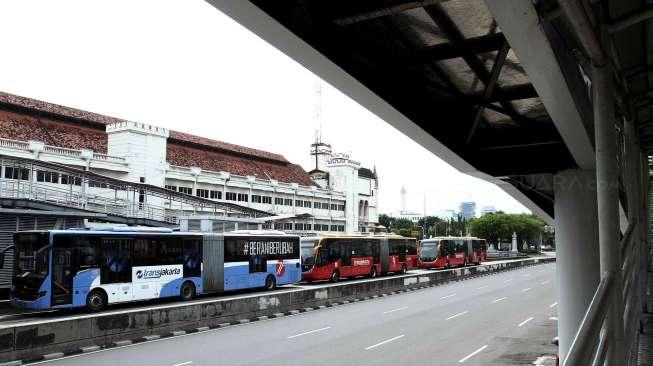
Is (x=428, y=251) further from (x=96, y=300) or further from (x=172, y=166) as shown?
(x=96, y=300)

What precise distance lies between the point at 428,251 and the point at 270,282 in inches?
803

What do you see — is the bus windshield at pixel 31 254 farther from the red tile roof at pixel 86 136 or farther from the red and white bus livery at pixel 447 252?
the red and white bus livery at pixel 447 252

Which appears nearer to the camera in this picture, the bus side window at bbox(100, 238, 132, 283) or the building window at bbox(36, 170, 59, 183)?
the bus side window at bbox(100, 238, 132, 283)

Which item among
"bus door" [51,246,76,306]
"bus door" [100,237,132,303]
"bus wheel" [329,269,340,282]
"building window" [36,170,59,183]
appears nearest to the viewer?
"bus door" [51,246,76,306]

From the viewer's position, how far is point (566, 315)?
772 cm

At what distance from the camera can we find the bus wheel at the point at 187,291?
21750 mm

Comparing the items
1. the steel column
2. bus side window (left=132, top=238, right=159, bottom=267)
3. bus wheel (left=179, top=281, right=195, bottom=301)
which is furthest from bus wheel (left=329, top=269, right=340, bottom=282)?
the steel column

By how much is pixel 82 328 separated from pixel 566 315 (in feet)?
35.6

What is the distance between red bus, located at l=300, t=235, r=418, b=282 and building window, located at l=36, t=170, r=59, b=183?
18.5m

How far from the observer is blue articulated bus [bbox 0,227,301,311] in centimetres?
1741

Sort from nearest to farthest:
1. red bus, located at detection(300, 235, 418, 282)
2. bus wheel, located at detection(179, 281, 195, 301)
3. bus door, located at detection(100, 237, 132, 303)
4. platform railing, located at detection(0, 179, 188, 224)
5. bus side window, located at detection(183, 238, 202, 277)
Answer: bus door, located at detection(100, 237, 132, 303) < bus wheel, located at detection(179, 281, 195, 301) < bus side window, located at detection(183, 238, 202, 277) < platform railing, located at detection(0, 179, 188, 224) < red bus, located at detection(300, 235, 418, 282)

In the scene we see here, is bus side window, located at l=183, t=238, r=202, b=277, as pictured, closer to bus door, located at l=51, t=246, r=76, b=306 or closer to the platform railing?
bus door, located at l=51, t=246, r=76, b=306

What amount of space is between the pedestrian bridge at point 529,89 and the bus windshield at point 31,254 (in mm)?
14800

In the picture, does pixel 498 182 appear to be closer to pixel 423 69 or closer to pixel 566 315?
pixel 566 315
